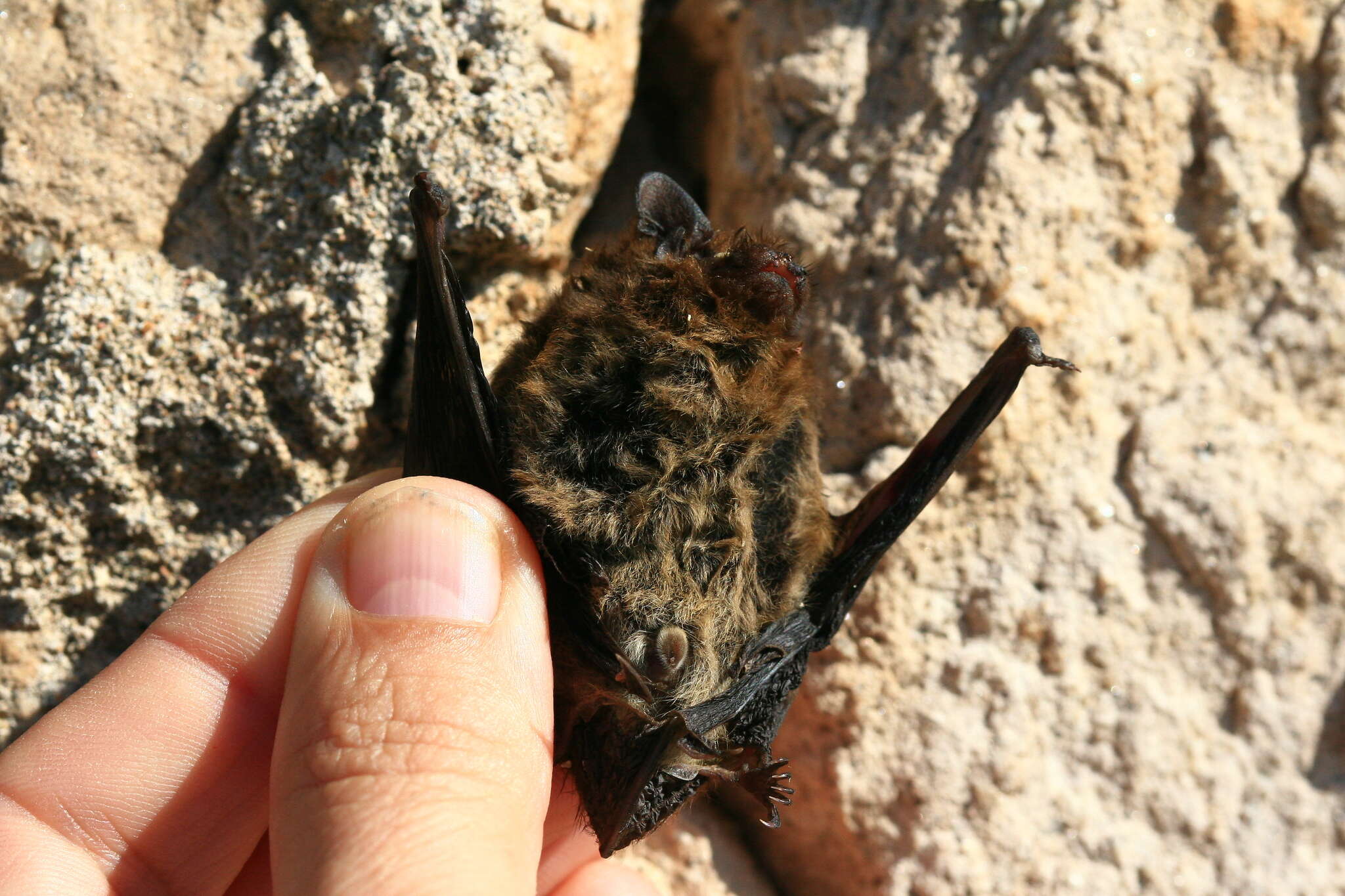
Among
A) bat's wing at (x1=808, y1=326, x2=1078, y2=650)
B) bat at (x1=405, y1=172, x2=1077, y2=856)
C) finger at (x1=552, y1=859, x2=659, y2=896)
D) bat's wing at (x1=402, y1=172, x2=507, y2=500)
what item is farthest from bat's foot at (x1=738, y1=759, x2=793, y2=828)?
bat's wing at (x1=402, y1=172, x2=507, y2=500)

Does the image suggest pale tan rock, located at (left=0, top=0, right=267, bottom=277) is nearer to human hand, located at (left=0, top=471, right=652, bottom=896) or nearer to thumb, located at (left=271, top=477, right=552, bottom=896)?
human hand, located at (left=0, top=471, right=652, bottom=896)

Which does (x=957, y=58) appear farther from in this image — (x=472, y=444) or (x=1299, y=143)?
(x=472, y=444)

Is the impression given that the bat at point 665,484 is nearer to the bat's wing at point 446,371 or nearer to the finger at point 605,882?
the bat's wing at point 446,371

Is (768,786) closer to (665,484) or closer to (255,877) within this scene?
(665,484)

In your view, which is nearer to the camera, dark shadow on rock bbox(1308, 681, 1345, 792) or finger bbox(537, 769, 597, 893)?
finger bbox(537, 769, 597, 893)

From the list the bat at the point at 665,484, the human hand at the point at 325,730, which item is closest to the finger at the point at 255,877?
the human hand at the point at 325,730

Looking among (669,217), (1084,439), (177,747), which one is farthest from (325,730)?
(1084,439)
